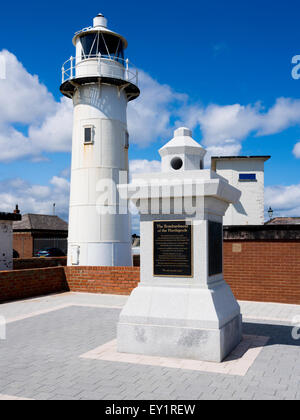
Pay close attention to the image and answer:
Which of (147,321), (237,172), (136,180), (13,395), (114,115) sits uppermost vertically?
(114,115)

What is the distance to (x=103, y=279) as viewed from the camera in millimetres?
16312

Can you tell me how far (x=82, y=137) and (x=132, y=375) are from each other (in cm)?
1680

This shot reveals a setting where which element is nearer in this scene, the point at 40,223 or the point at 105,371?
the point at 105,371

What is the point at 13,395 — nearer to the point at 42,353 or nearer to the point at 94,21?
the point at 42,353

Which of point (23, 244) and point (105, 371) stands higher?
point (23, 244)

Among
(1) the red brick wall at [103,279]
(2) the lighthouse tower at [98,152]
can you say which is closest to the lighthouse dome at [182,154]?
(1) the red brick wall at [103,279]

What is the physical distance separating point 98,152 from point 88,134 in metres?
1.18

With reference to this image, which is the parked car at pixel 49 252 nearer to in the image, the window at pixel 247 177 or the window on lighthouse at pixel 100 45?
the window at pixel 247 177

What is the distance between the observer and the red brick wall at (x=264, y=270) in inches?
550

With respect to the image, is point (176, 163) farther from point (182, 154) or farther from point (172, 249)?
point (172, 249)

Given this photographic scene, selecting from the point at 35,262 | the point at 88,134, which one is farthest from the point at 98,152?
the point at 35,262

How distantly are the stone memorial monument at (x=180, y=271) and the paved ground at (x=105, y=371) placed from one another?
73 centimetres

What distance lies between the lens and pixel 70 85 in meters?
22.4
